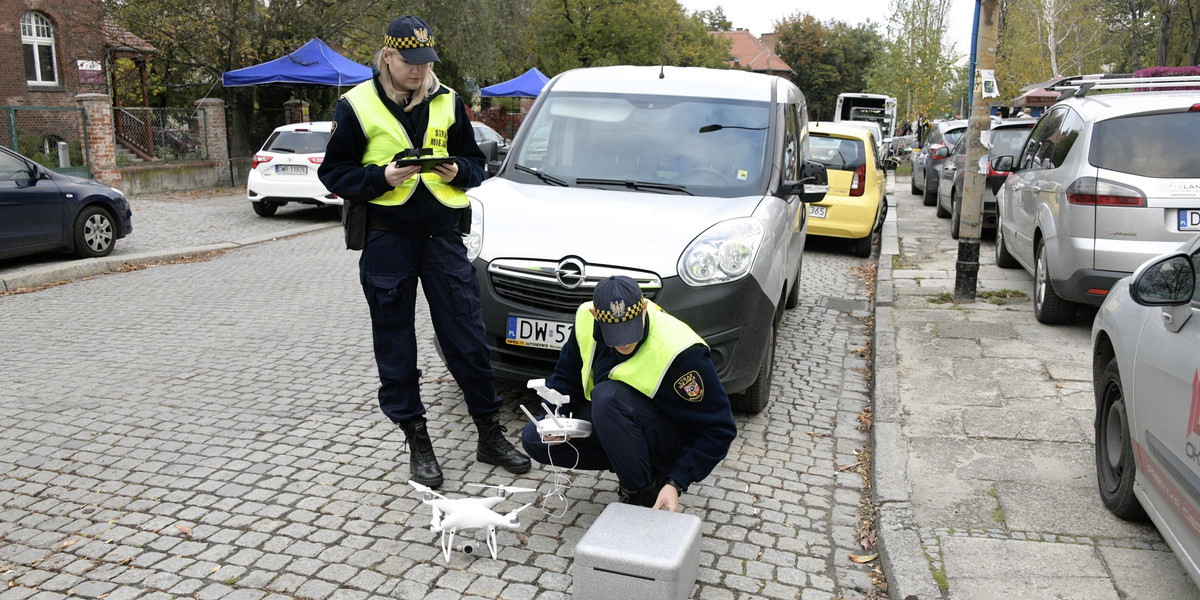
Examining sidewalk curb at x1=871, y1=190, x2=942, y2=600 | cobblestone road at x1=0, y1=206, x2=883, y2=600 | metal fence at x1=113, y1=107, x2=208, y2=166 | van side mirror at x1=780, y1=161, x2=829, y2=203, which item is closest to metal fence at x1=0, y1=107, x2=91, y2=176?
metal fence at x1=113, y1=107, x2=208, y2=166

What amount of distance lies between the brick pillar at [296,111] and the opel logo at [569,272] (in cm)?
2075

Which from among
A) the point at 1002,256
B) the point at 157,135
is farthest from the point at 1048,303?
the point at 157,135

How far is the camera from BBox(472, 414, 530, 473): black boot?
4621mm

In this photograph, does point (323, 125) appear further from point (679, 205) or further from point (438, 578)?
point (438, 578)

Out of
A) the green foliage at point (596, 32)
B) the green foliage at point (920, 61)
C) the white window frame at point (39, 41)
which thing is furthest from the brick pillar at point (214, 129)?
the green foliage at point (920, 61)

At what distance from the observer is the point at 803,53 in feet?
276

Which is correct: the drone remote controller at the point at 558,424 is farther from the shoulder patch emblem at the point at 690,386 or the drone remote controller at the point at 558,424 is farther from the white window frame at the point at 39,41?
the white window frame at the point at 39,41

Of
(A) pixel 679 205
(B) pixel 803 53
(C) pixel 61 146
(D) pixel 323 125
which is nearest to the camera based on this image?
(A) pixel 679 205

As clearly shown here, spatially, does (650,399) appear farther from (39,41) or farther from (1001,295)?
(39,41)

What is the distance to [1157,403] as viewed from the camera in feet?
11.2

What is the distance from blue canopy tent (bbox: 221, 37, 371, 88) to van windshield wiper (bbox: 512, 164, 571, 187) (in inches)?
619

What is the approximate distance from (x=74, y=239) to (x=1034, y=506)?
1038cm

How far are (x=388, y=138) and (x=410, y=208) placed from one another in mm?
317

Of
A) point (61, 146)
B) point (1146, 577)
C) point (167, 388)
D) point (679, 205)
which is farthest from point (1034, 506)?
point (61, 146)
